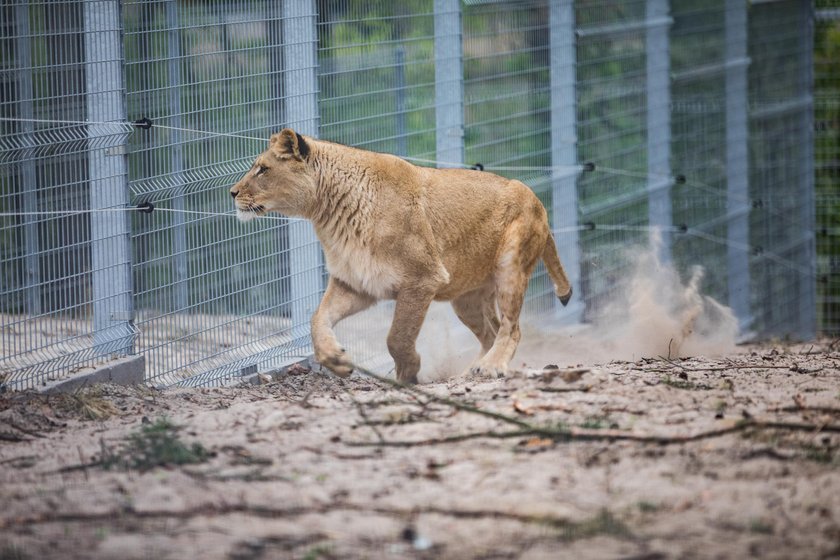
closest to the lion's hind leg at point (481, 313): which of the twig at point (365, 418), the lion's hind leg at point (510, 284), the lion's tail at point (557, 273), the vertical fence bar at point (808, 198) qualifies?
the lion's hind leg at point (510, 284)

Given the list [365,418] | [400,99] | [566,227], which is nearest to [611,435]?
[365,418]

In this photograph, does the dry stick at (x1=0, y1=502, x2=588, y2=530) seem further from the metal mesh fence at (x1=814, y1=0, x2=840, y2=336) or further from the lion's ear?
the metal mesh fence at (x1=814, y1=0, x2=840, y2=336)

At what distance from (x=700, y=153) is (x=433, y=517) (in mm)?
11770

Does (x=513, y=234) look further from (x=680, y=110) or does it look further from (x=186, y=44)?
(x=680, y=110)

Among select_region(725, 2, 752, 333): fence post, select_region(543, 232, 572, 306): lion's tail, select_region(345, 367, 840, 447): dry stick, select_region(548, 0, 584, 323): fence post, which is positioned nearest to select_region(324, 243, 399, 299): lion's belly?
select_region(543, 232, 572, 306): lion's tail

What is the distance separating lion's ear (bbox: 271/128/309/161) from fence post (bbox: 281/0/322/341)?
878mm

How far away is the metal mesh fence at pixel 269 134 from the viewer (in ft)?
25.6

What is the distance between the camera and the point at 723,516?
4906 mm

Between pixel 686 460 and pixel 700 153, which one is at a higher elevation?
pixel 700 153

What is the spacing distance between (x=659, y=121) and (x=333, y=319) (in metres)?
7.36

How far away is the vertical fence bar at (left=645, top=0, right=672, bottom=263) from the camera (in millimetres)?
14633

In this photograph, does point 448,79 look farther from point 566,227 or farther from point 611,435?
point 611,435

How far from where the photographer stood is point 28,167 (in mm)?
Result: 7676

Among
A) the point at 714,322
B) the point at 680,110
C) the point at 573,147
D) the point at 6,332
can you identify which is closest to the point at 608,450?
the point at 6,332
